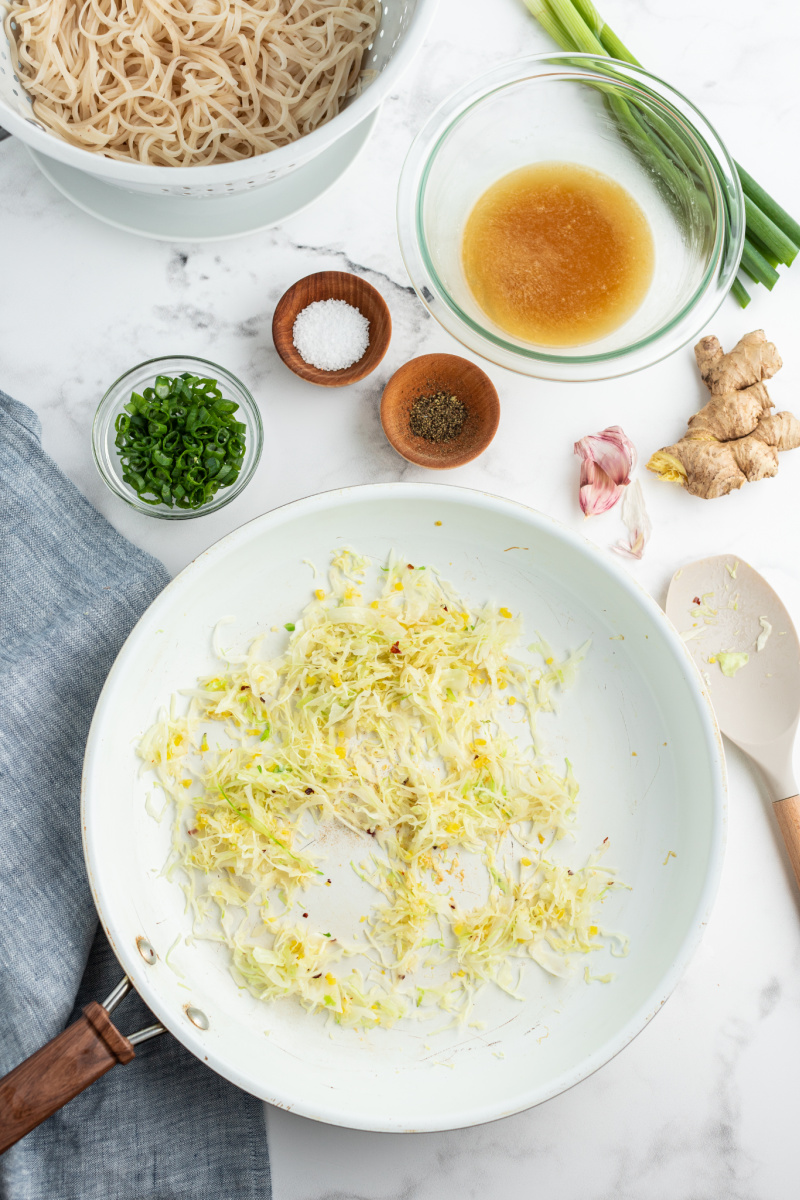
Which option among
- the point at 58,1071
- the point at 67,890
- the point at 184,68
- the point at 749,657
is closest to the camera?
the point at 58,1071

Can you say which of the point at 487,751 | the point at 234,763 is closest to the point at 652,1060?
the point at 487,751

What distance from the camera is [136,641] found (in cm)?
179

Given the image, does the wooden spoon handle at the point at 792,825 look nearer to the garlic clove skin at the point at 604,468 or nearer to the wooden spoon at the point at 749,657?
the wooden spoon at the point at 749,657

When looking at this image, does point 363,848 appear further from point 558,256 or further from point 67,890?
point 558,256

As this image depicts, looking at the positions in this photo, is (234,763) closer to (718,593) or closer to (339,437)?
(339,437)

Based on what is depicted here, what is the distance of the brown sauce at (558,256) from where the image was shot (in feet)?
6.45

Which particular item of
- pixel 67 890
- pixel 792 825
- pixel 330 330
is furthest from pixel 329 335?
pixel 792 825

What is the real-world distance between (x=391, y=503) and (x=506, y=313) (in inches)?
21.7

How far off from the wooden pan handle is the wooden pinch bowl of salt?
150 centimetres

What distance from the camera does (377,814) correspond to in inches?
76.1

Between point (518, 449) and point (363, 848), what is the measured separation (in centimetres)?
110

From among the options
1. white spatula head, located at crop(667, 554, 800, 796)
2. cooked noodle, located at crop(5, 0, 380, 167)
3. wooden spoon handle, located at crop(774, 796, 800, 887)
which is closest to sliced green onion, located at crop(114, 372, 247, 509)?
cooked noodle, located at crop(5, 0, 380, 167)

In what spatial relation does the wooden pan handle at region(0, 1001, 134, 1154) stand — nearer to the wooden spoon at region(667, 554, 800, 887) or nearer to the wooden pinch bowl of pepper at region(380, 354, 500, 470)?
the wooden pinch bowl of pepper at region(380, 354, 500, 470)

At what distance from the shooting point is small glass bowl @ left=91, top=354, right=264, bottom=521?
196 cm
